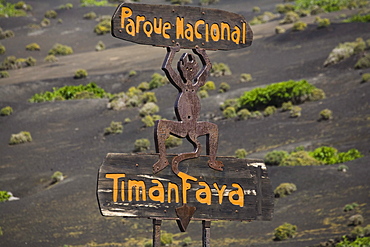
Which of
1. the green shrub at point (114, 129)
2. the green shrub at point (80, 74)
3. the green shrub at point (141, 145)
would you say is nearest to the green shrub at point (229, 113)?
the green shrub at point (141, 145)

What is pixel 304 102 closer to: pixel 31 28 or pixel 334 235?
pixel 334 235

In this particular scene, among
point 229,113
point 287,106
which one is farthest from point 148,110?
point 287,106

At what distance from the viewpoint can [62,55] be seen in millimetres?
77938

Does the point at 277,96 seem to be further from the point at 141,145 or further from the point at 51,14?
the point at 51,14

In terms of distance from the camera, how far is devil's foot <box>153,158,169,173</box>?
8.27 meters

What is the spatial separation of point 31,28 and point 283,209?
6707cm

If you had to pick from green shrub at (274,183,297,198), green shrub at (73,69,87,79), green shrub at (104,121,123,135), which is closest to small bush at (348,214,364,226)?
green shrub at (274,183,297,198)

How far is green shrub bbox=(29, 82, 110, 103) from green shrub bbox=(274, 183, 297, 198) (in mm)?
30941

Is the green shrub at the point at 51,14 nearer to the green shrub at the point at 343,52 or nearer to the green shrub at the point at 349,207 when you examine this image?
the green shrub at the point at 343,52

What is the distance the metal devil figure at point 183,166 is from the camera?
8.22 meters

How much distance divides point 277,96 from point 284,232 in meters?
23.2

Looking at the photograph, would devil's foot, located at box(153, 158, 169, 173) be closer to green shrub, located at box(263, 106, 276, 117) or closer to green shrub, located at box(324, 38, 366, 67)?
green shrub, located at box(263, 106, 276, 117)

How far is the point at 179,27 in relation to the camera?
877cm

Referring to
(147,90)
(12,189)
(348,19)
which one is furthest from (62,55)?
(12,189)
